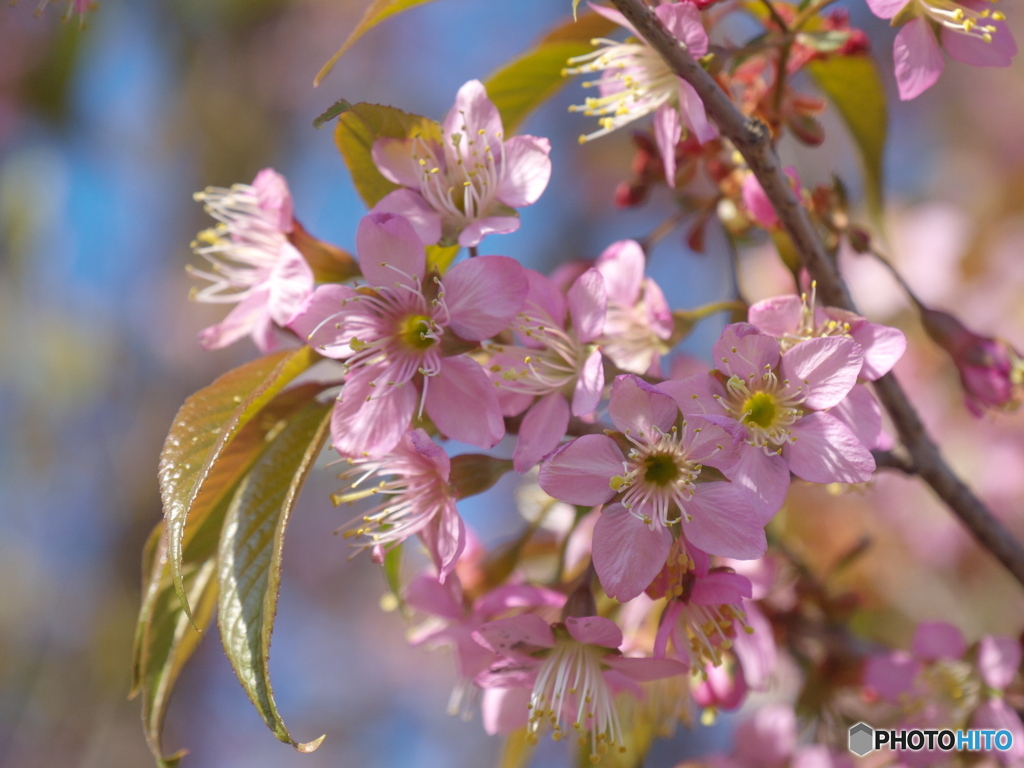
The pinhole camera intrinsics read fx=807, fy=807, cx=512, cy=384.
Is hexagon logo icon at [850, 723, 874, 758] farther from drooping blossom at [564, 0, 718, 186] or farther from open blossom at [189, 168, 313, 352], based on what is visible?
open blossom at [189, 168, 313, 352]

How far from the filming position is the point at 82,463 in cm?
343

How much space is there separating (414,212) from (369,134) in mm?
88

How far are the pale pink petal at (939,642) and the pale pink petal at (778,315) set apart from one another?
489 millimetres

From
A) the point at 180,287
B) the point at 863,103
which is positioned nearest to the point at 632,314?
the point at 863,103

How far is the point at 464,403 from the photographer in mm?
715

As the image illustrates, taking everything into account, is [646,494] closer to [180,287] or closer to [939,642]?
[939,642]

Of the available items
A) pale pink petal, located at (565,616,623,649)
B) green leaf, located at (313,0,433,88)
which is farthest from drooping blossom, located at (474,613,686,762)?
green leaf, located at (313,0,433,88)

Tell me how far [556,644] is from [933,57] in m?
0.68

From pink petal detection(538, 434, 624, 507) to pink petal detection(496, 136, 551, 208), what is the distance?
25 cm

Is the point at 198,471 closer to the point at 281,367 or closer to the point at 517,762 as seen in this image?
the point at 281,367

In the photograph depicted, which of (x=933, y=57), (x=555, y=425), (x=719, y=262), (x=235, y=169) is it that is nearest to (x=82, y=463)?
(x=235, y=169)

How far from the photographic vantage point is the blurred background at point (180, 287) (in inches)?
89.7

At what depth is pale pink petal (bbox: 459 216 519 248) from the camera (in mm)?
742

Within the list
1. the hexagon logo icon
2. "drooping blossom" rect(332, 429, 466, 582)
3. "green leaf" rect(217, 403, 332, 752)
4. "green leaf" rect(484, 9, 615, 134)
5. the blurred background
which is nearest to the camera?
"green leaf" rect(217, 403, 332, 752)
